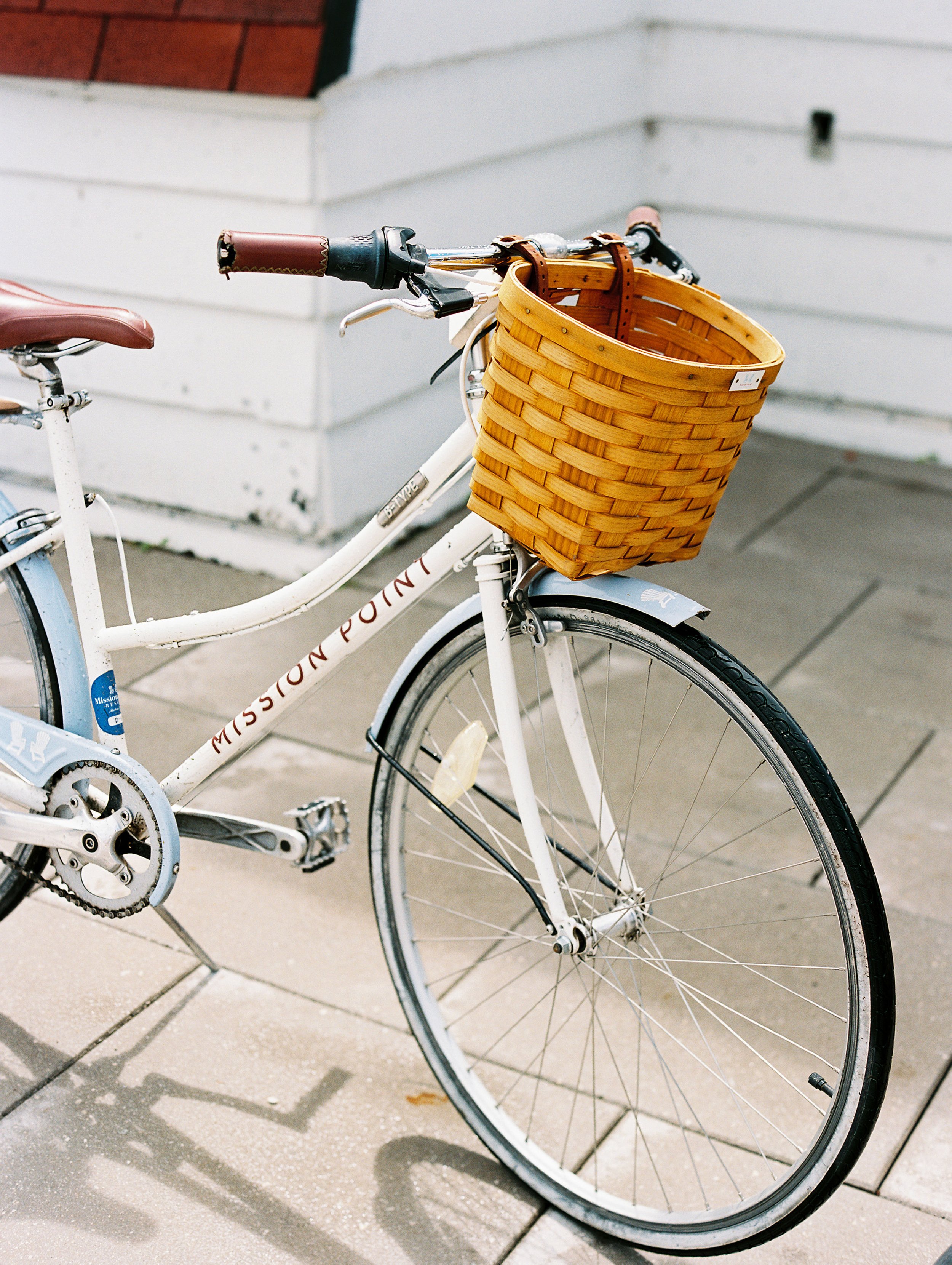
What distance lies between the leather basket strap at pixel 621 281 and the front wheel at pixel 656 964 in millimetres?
410

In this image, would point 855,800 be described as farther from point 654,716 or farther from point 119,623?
point 119,623

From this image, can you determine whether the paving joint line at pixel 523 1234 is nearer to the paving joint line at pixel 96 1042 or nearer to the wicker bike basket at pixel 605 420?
the paving joint line at pixel 96 1042

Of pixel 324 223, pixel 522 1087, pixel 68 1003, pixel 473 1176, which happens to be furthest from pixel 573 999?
pixel 324 223

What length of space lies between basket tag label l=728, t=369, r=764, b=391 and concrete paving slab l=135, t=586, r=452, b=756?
1999mm

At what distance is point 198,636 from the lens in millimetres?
2391

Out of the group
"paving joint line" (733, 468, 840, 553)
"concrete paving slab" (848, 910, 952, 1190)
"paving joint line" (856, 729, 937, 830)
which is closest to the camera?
"concrete paving slab" (848, 910, 952, 1190)

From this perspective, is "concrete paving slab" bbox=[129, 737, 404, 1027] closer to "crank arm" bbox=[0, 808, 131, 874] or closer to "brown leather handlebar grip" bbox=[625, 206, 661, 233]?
"crank arm" bbox=[0, 808, 131, 874]

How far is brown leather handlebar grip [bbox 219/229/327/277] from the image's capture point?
1.81m

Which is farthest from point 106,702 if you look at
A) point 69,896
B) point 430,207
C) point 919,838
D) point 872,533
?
point 872,533

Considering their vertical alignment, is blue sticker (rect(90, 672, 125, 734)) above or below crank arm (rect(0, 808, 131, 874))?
above

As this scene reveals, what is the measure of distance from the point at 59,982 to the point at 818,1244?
1455 millimetres

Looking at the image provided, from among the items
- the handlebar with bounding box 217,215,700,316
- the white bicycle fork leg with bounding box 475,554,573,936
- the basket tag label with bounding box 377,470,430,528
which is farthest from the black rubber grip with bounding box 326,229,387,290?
the white bicycle fork leg with bounding box 475,554,573,936

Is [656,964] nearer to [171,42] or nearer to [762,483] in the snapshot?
[171,42]

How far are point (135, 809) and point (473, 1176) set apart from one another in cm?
81
